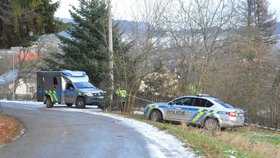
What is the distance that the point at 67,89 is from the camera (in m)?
27.6

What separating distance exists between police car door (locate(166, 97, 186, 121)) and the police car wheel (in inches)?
17.3

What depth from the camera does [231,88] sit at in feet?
75.5

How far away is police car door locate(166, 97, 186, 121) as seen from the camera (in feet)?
62.2

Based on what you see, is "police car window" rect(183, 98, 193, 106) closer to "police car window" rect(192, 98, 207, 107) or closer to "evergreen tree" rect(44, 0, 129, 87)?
"police car window" rect(192, 98, 207, 107)

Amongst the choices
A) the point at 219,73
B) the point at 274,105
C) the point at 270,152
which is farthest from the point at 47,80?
the point at 270,152

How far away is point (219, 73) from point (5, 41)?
41.0ft

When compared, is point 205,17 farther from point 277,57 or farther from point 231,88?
point 231,88

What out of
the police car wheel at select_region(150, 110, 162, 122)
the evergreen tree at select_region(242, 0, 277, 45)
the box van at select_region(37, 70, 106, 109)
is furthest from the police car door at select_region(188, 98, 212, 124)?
the evergreen tree at select_region(242, 0, 277, 45)

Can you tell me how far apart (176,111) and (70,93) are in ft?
34.3

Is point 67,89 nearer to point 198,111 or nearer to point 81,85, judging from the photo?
point 81,85

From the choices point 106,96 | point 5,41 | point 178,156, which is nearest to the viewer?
point 178,156

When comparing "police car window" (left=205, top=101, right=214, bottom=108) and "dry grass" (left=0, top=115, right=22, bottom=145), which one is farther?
"police car window" (left=205, top=101, right=214, bottom=108)

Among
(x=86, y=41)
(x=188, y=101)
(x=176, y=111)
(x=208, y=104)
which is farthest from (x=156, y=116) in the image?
(x=86, y=41)

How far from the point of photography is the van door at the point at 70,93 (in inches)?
1075
